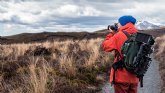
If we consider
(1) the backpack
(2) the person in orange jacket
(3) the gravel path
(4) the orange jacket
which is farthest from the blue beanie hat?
(3) the gravel path

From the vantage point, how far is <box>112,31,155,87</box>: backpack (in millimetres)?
7863

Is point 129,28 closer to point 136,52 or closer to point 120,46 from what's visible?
point 120,46

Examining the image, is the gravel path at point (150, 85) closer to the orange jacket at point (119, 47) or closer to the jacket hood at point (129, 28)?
the orange jacket at point (119, 47)

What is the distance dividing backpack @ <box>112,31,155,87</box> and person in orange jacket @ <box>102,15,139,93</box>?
123 millimetres

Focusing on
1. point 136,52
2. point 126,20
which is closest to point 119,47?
point 136,52

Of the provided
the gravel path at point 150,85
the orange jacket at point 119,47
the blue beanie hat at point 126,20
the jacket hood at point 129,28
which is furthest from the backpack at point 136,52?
the gravel path at point 150,85

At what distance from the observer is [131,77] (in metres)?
8.09

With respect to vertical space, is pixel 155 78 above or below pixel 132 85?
below

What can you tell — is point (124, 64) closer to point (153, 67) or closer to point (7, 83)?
point (7, 83)

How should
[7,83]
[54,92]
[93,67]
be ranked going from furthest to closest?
[93,67], [7,83], [54,92]

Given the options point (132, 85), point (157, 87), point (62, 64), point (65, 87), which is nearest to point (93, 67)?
point (62, 64)

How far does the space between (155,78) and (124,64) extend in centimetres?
799

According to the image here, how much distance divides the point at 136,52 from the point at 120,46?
34cm

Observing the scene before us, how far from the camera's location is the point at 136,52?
7887 mm
